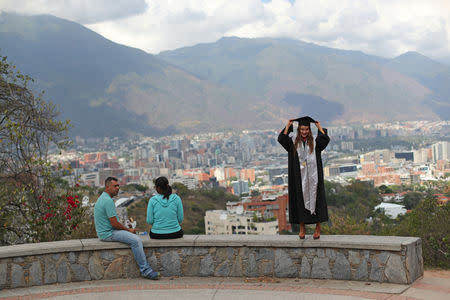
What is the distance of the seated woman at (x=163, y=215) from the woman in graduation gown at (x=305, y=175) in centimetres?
129

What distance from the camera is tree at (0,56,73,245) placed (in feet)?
26.8

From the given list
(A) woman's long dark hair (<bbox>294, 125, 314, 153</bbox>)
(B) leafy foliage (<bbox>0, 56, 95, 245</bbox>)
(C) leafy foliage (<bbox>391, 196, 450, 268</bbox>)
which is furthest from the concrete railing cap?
(B) leafy foliage (<bbox>0, 56, 95, 245</bbox>)

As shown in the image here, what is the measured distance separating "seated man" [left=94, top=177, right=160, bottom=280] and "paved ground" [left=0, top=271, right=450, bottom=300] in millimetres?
179

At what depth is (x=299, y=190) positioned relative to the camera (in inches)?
234

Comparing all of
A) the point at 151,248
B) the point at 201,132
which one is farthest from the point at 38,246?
the point at 201,132

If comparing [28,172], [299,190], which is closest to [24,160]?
[28,172]

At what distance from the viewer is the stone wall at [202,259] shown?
561cm

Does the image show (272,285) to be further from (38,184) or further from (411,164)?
(411,164)

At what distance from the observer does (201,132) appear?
167375mm

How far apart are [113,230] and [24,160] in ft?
10.6

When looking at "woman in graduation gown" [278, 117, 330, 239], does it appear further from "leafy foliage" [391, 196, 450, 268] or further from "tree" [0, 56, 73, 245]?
"tree" [0, 56, 73, 245]

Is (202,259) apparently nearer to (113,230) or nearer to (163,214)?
(163,214)

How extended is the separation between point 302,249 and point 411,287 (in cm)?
112

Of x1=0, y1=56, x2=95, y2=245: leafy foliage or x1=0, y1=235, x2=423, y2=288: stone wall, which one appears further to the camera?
x1=0, y1=56, x2=95, y2=245: leafy foliage
